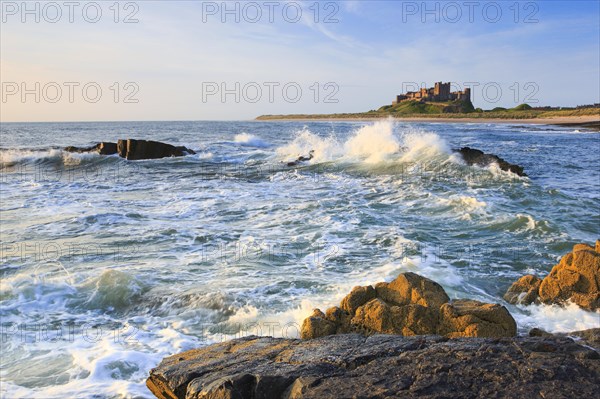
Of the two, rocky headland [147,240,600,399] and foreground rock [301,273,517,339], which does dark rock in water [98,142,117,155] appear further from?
rocky headland [147,240,600,399]

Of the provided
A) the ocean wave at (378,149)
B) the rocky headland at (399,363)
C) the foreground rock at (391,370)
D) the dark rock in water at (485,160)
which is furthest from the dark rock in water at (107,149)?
the foreground rock at (391,370)

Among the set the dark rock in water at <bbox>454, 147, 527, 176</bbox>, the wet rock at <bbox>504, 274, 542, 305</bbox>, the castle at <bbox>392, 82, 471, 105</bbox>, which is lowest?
the wet rock at <bbox>504, 274, 542, 305</bbox>

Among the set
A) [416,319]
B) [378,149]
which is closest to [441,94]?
[378,149]

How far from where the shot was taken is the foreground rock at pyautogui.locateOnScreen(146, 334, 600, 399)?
290 cm

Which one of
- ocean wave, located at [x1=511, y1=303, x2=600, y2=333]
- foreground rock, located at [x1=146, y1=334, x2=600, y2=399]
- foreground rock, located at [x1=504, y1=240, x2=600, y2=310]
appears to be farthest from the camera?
foreground rock, located at [x1=504, y1=240, x2=600, y2=310]

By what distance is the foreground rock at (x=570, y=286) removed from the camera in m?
6.05

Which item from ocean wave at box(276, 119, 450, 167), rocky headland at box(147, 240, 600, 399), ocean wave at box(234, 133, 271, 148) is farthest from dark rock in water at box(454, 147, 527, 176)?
ocean wave at box(234, 133, 271, 148)

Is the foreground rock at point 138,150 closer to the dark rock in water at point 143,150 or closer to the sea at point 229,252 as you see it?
the dark rock in water at point 143,150

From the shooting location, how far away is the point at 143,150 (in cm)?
2600

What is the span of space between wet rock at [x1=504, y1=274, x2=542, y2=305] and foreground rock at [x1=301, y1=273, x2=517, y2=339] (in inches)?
61.4

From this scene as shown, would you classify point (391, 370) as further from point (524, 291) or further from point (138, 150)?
point (138, 150)

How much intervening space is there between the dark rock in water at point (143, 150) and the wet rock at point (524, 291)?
22812mm

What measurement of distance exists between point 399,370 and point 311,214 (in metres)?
8.68

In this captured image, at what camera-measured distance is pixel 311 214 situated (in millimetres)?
11797
